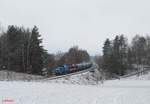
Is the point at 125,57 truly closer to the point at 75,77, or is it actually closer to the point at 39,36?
the point at 39,36

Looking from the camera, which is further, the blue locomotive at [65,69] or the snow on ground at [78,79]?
the blue locomotive at [65,69]

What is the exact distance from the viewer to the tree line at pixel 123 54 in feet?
323

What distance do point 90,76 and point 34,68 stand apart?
1809 centimetres

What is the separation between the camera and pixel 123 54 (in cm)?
11319

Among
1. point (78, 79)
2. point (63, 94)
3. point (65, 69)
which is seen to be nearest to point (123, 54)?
point (65, 69)

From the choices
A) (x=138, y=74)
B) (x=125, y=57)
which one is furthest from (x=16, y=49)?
(x=125, y=57)

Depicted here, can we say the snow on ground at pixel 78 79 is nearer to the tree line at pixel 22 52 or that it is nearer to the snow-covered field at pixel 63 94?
the snow-covered field at pixel 63 94

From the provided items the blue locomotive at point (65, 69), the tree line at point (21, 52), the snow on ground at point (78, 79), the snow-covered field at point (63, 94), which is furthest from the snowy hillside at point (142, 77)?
the snow-covered field at point (63, 94)

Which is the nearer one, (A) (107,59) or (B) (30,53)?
(B) (30,53)

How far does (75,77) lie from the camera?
4981 centimetres

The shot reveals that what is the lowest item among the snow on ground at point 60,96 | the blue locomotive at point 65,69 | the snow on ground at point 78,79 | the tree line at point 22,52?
the snow on ground at point 60,96

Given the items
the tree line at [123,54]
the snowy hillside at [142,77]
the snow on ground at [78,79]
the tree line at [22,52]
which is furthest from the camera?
the tree line at [123,54]

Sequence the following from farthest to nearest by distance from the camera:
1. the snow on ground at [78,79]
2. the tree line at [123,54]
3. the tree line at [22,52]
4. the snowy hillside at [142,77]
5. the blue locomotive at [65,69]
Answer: the tree line at [123,54] → the snowy hillside at [142,77] → the tree line at [22,52] → the blue locomotive at [65,69] → the snow on ground at [78,79]

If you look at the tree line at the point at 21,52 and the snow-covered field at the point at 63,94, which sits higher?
the tree line at the point at 21,52
